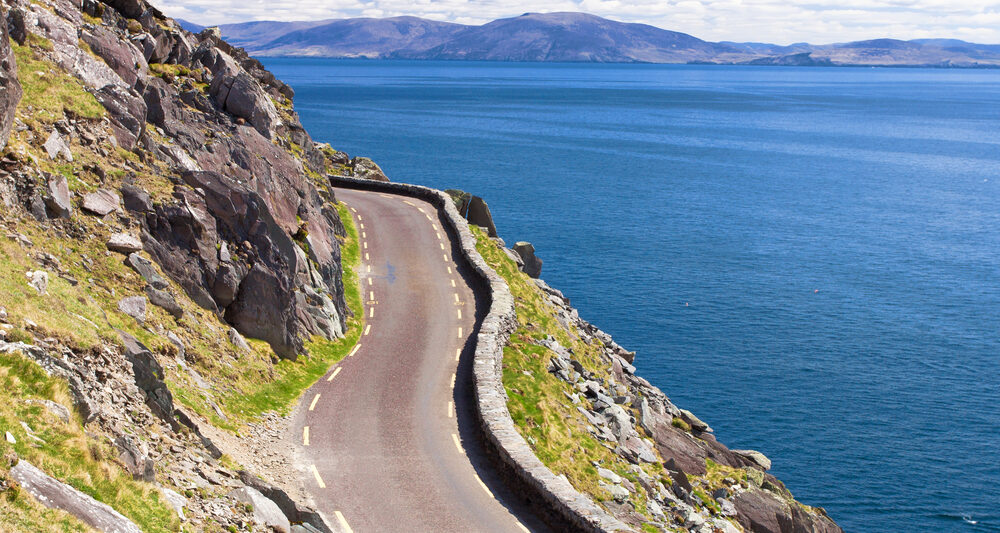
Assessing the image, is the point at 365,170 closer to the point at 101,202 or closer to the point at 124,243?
the point at 101,202

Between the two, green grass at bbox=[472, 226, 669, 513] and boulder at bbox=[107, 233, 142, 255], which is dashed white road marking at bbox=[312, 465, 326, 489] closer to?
green grass at bbox=[472, 226, 669, 513]

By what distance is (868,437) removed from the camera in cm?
5500

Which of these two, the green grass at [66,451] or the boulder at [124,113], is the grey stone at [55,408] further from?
the boulder at [124,113]

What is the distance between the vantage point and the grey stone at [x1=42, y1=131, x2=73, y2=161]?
2823 centimetres

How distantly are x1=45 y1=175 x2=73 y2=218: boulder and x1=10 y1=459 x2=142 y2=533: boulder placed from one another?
48.0 feet

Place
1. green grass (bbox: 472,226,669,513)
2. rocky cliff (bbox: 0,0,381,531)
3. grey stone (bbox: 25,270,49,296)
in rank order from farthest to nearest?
1. green grass (bbox: 472,226,669,513)
2. grey stone (bbox: 25,270,49,296)
3. rocky cliff (bbox: 0,0,381,531)

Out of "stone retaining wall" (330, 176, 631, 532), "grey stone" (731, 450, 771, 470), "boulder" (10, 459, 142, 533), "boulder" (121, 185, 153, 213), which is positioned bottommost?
"grey stone" (731, 450, 771, 470)

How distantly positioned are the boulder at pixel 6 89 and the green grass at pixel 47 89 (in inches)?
94.3

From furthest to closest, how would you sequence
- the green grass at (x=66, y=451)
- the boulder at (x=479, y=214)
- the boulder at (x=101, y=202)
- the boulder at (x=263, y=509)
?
the boulder at (x=479, y=214) → the boulder at (x=101, y=202) → the boulder at (x=263, y=509) → the green grass at (x=66, y=451)

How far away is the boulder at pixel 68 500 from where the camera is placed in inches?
529

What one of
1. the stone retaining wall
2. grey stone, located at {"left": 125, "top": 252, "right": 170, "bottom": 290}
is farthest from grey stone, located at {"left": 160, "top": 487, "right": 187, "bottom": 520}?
grey stone, located at {"left": 125, "top": 252, "right": 170, "bottom": 290}

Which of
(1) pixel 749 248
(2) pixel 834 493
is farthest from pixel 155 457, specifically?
(1) pixel 749 248

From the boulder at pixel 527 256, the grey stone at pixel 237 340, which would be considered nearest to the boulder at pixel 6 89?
the grey stone at pixel 237 340

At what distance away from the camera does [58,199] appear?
26469 mm
